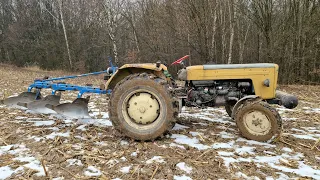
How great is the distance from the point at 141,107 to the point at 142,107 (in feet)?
0.05

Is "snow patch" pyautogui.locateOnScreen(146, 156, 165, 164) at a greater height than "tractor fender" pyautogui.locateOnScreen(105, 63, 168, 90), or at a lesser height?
lesser

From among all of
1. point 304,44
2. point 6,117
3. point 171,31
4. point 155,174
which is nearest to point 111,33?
point 171,31

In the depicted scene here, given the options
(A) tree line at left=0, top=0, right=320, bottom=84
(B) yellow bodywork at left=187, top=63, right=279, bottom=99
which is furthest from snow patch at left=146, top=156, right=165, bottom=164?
(A) tree line at left=0, top=0, right=320, bottom=84

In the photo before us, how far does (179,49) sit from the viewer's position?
16.5 m

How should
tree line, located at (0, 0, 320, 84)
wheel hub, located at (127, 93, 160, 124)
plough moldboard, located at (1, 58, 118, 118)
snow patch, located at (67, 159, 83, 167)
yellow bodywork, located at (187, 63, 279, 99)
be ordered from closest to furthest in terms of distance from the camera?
1. snow patch, located at (67, 159, 83, 167)
2. wheel hub, located at (127, 93, 160, 124)
3. yellow bodywork, located at (187, 63, 279, 99)
4. plough moldboard, located at (1, 58, 118, 118)
5. tree line, located at (0, 0, 320, 84)

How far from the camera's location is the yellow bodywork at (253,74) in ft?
14.0

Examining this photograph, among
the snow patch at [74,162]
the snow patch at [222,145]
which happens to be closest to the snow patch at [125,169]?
the snow patch at [74,162]

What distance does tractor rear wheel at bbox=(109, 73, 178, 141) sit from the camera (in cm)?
379

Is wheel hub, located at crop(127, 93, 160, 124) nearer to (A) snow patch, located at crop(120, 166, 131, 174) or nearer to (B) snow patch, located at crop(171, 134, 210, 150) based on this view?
(B) snow patch, located at crop(171, 134, 210, 150)

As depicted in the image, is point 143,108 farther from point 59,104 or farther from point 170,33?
point 170,33

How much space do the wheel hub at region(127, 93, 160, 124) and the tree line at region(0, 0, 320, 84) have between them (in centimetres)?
1048

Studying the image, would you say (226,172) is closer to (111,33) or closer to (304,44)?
(304,44)

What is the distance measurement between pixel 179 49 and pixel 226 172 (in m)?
Answer: 14.1

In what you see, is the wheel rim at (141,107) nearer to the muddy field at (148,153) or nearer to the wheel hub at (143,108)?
the wheel hub at (143,108)
